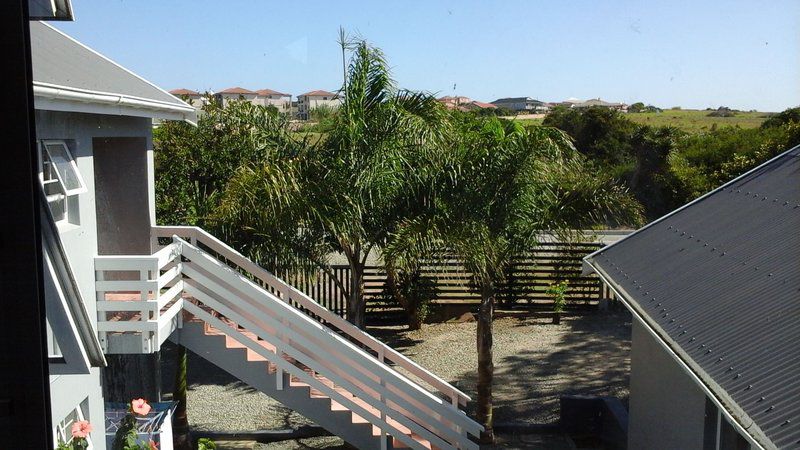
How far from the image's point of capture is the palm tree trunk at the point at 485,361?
534 cm

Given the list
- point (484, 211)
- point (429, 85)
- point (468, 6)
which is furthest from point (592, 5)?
point (484, 211)

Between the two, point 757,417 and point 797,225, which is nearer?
point 757,417

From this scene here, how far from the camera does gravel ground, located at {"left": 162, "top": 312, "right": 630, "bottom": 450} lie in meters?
5.67

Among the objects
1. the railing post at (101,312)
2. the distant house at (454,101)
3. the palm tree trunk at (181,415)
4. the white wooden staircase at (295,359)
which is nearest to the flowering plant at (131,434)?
the railing post at (101,312)

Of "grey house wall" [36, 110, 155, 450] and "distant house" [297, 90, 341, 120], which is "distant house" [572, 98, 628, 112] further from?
"grey house wall" [36, 110, 155, 450]

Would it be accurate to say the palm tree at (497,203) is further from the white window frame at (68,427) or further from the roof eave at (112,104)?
the white window frame at (68,427)

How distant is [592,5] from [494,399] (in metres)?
4.16

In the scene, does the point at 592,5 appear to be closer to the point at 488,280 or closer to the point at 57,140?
the point at 57,140

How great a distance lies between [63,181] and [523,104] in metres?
2.57

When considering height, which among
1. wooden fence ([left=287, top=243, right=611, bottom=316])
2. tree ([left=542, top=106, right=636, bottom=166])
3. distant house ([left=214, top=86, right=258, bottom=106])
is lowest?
wooden fence ([left=287, top=243, right=611, bottom=316])

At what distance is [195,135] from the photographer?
5.86 m

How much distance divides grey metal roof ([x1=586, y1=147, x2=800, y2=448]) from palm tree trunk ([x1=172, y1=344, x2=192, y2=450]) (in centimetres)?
305

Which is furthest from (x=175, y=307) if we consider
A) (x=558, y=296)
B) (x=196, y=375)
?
(x=558, y=296)

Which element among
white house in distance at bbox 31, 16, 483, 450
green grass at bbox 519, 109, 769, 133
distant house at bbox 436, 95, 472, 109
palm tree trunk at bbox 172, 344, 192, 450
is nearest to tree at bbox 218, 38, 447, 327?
distant house at bbox 436, 95, 472, 109
